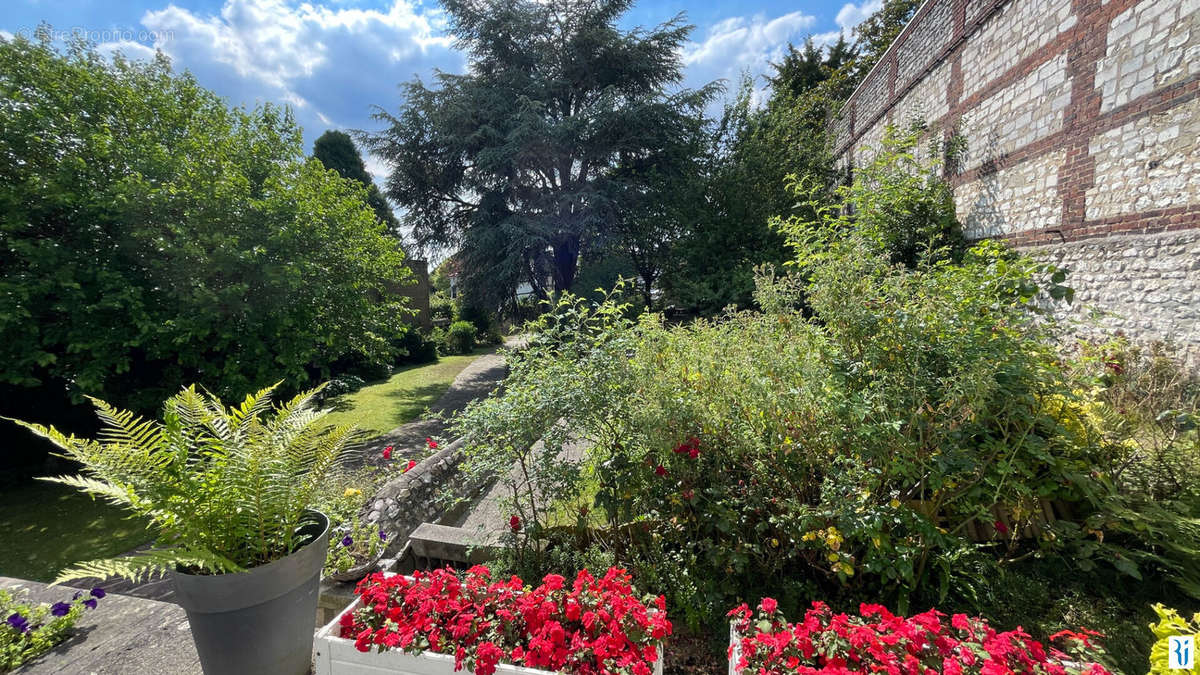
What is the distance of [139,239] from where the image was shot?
525cm

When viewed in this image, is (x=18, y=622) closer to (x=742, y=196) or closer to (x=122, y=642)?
(x=122, y=642)

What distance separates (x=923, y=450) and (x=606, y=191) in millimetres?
10289

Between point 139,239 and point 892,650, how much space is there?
805cm

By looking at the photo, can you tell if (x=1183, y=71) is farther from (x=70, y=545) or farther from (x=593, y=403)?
(x=70, y=545)

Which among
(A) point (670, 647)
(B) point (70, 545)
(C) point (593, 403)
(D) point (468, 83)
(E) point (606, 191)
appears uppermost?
(D) point (468, 83)

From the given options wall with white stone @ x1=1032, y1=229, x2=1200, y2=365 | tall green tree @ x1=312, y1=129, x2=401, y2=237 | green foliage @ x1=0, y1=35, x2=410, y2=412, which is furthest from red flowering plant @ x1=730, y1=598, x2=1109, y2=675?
tall green tree @ x1=312, y1=129, x2=401, y2=237

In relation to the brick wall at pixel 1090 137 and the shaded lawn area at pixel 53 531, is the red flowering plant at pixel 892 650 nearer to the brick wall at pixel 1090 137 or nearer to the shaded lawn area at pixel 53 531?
the brick wall at pixel 1090 137

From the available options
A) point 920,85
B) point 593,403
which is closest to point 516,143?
point 920,85

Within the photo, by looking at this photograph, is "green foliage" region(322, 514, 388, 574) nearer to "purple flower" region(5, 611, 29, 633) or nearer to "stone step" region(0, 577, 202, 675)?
"stone step" region(0, 577, 202, 675)

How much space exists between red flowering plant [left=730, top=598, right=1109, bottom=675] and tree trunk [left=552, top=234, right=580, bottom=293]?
10993 mm

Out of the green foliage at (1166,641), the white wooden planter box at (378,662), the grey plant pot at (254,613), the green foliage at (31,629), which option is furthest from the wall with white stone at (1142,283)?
the green foliage at (31,629)

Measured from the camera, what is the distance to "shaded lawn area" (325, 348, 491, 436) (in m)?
8.30

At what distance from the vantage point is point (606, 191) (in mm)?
11242

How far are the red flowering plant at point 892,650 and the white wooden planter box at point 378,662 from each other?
1.49 ft
